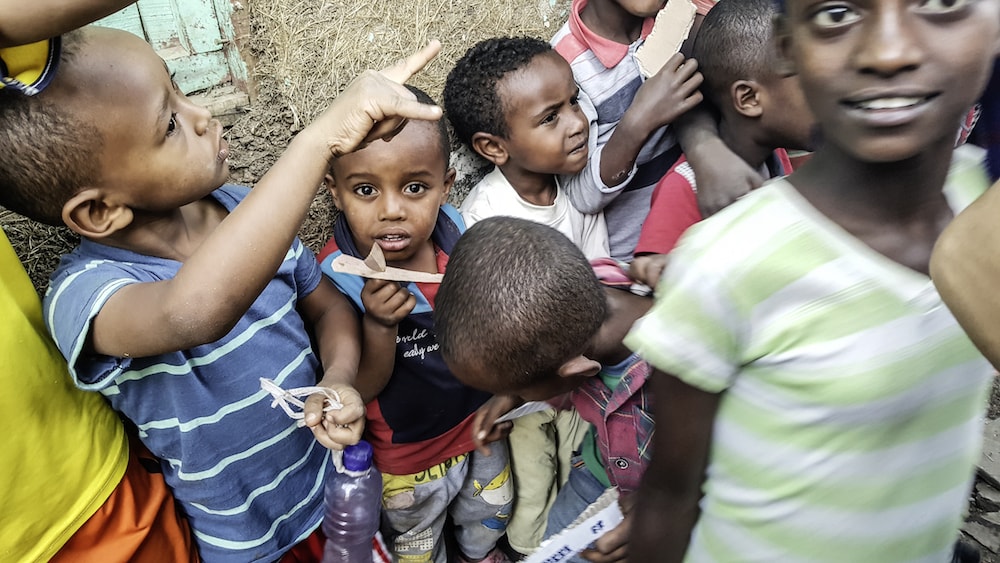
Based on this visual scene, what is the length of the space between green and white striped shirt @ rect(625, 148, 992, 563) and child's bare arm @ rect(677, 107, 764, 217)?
0.78 m

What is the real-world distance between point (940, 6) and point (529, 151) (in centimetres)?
128

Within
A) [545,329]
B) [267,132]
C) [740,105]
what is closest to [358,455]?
[545,329]

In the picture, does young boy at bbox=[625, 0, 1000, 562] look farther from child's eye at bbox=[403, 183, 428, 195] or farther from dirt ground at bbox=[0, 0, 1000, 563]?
dirt ground at bbox=[0, 0, 1000, 563]

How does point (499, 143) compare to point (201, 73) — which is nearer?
point (201, 73)

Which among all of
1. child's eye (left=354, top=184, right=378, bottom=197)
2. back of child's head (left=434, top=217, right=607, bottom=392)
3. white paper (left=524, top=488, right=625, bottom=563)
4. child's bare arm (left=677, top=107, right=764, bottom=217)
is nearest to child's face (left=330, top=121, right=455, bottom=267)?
child's eye (left=354, top=184, right=378, bottom=197)

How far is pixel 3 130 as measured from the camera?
99 cm

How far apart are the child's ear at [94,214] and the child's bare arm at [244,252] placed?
14 centimetres

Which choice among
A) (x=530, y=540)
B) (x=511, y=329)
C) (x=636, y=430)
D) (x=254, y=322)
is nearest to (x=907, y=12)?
(x=511, y=329)

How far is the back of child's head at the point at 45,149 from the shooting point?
985mm

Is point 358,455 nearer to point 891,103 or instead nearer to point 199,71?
point 199,71

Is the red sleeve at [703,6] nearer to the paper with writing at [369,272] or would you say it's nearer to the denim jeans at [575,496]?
the paper with writing at [369,272]

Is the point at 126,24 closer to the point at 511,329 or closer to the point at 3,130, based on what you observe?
the point at 3,130

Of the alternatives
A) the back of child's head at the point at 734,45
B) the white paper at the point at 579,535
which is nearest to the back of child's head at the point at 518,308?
the white paper at the point at 579,535

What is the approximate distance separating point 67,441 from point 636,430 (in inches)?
41.7
